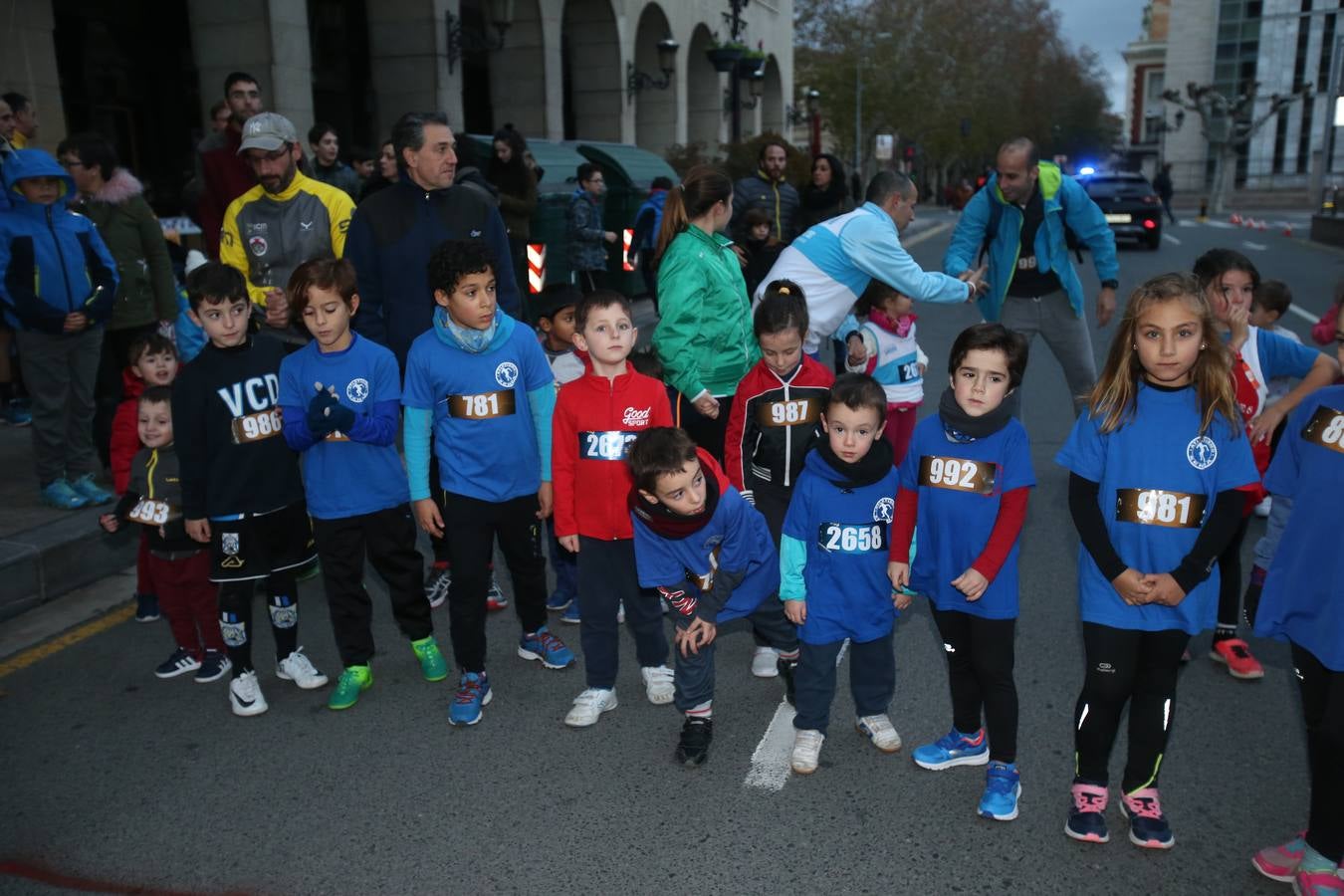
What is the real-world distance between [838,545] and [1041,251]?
10.4 feet

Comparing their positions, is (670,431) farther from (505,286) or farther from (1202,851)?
(1202,851)

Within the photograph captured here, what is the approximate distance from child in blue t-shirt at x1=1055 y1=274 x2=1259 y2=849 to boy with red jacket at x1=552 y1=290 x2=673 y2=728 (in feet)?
5.02

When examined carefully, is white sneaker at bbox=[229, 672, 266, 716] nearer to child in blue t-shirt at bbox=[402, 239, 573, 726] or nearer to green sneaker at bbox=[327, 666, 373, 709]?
green sneaker at bbox=[327, 666, 373, 709]

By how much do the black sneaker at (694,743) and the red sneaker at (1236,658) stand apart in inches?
84.2

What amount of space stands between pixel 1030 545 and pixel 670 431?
3061 mm

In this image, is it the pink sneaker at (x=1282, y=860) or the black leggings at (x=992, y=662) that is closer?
the pink sneaker at (x=1282, y=860)

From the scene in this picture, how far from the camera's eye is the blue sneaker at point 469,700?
400 cm

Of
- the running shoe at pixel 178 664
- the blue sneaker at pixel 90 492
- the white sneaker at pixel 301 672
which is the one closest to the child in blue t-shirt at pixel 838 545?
the white sneaker at pixel 301 672

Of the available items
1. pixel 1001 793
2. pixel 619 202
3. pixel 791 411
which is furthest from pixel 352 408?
pixel 619 202

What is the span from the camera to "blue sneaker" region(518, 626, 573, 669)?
14.7 ft

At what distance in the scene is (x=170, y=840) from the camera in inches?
130

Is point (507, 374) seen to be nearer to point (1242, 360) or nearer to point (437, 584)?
point (437, 584)

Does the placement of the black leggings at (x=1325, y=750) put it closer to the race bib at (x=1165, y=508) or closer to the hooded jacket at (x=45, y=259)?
the race bib at (x=1165, y=508)

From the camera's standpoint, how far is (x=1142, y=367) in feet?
9.91
